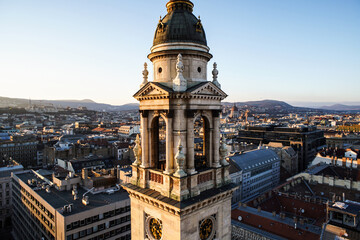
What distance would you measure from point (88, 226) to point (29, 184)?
20.1 meters

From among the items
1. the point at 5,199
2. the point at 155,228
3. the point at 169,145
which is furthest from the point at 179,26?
the point at 5,199

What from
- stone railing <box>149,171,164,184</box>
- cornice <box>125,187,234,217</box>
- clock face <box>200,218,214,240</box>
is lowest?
clock face <box>200,218,214,240</box>

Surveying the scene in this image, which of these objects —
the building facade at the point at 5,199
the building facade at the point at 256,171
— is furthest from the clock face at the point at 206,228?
the building facade at the point at 5,199

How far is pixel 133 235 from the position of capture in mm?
16922

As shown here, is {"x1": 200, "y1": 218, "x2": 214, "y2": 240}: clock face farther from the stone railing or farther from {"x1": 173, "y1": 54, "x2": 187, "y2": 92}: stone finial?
{"x1": 173, "y1": 54, "x2": 187, "y2": 92}: stone finial

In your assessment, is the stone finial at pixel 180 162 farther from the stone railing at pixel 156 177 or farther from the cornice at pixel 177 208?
the cornice at pixel 177 208

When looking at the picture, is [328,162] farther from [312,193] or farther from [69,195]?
[69,195]

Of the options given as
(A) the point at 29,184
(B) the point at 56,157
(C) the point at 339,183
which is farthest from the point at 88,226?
(B) the point at 56,157

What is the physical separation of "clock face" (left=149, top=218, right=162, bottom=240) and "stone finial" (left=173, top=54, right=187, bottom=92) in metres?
7.96

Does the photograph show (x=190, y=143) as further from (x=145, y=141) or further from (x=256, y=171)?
(x=256, y=171)

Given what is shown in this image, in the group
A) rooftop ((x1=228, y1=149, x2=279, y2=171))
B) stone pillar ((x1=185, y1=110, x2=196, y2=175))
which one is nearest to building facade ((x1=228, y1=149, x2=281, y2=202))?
rooftop ((x1=228, y1=149, x2=279, y2=171))

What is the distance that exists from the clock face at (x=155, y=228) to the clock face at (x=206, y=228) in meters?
2.50

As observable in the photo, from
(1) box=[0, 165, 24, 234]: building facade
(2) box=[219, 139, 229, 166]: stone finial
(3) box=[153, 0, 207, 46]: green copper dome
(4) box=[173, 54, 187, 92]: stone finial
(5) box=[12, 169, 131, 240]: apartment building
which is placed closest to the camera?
(4) box=[173, 54, 187, 92]: stone finial

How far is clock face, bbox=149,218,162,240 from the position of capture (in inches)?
602
